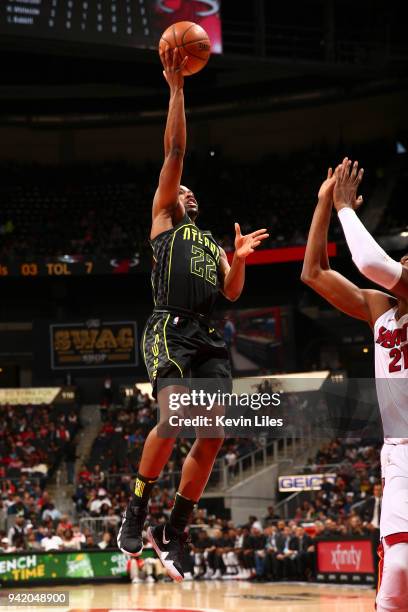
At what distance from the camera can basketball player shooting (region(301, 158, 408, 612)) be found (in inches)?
219

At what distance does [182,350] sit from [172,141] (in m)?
1.57

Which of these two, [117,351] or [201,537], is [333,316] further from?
[201,537]

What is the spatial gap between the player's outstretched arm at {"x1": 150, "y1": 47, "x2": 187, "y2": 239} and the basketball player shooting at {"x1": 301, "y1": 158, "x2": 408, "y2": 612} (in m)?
1.33

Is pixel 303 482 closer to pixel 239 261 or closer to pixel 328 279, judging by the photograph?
pixel 239 261

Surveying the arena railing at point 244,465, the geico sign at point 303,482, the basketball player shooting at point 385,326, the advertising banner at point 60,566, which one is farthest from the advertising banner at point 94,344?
the basketball player shooting at point 385,326

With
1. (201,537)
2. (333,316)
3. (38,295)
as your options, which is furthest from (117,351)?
(201,537)

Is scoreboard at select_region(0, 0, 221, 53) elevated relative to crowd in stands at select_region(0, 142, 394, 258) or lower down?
elevated

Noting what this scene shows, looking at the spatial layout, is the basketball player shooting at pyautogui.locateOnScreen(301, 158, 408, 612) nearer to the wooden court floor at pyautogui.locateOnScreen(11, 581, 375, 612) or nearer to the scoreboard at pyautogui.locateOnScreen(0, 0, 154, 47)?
the wooden court floor at pyautogui.locateOnScreen(11, 581, 375, 612)

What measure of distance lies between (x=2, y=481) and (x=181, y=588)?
8.34 metres

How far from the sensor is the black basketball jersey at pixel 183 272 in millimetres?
7078

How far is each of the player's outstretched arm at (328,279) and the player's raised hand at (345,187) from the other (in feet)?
0.26

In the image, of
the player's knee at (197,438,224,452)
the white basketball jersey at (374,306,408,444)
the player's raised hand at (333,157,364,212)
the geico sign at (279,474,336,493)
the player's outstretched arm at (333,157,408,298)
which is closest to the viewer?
the player's outstretched arm at (333,157,408,298)

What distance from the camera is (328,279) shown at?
244 inches

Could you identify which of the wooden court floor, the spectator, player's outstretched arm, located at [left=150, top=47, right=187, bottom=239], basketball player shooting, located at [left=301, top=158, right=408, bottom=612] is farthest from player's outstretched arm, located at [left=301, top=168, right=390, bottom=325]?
the spectator
